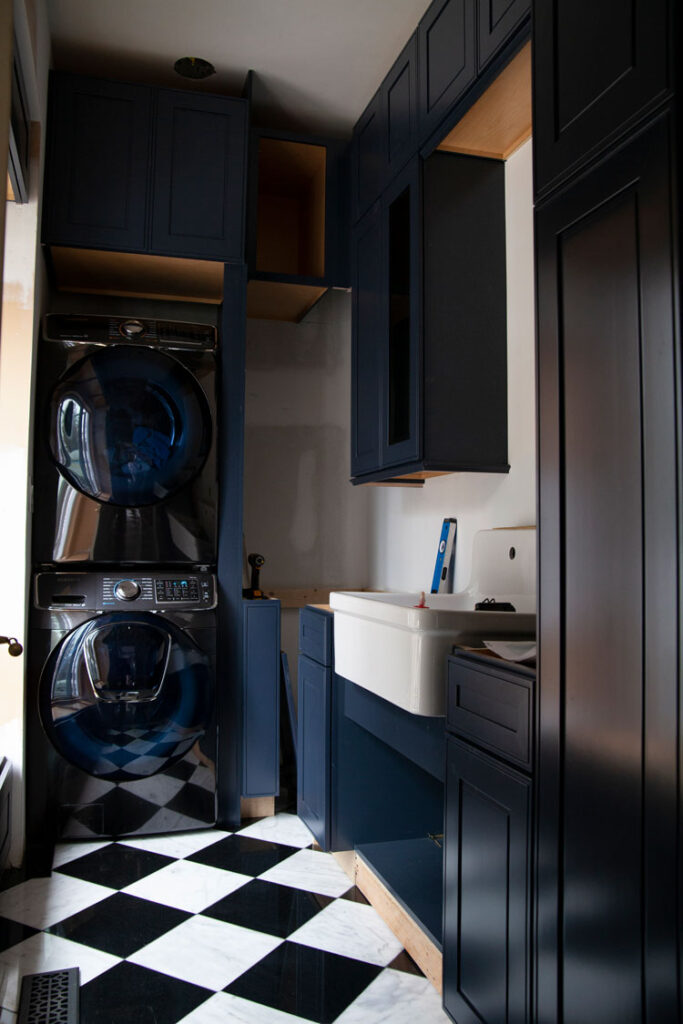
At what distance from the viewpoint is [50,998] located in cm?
182

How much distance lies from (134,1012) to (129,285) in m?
2.66

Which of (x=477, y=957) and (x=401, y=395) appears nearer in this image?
(x=477, y=957)

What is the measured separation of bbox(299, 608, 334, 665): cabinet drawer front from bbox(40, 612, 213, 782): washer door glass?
0.43m

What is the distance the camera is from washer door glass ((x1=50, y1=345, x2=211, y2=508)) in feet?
9.30

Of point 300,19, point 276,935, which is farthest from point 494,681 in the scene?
point 300,19

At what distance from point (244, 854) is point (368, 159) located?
2.64 metres

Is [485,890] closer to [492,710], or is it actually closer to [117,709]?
[492,710]

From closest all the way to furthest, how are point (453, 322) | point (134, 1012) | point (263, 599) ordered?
point (134, 1012)
point (453, 322)
point (263, 599)

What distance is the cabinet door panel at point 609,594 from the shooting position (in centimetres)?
108

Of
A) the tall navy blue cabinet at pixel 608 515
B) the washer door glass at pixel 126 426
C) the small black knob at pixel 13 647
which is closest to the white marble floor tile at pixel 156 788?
the washer door glass at pixel 126 426

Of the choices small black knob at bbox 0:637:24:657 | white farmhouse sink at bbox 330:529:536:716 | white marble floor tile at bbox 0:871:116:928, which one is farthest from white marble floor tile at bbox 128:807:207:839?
small black knob at bbox 0:637:24:657

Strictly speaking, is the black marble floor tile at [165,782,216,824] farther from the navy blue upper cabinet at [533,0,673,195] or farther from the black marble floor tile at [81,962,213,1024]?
the navy blue upper cabinet at [533,0,673,195]

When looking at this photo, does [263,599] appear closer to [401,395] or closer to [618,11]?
[401,395]

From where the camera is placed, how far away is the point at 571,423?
1327mm
